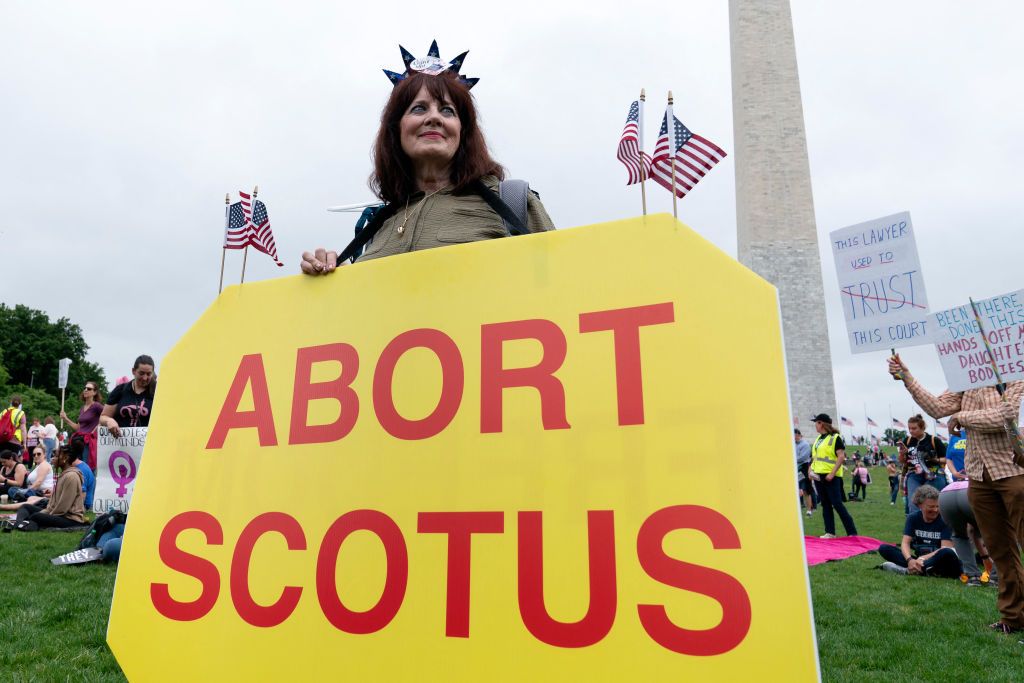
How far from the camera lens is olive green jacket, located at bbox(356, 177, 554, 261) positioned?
1.93 metres

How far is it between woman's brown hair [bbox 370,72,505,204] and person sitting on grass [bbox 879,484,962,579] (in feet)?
24.2

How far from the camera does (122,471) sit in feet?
19.0

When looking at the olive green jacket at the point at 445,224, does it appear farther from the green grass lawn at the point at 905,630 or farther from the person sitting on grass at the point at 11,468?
the person sitting on grass at the point at 11,468

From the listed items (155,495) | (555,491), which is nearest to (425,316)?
(555,491)

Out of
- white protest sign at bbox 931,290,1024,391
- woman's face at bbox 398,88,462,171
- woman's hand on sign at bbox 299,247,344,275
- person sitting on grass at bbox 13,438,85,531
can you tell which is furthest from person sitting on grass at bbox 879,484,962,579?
person sitting on grass at bbox 13,438,85,531

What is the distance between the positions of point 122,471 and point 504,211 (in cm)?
513

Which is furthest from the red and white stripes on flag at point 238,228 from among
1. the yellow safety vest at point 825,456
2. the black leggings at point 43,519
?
the yellow safety vest at point 825,456

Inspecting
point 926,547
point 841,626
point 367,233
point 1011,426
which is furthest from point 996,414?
point 367,233

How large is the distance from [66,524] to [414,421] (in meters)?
9.11

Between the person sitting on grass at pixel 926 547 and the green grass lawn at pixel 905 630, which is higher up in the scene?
the person sitting on grass at pixel 926 547

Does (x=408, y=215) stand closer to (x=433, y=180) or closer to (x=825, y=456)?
(x=433, y=180)

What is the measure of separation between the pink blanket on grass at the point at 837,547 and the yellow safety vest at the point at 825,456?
1.02 meters

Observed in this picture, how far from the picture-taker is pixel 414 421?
5.35ft

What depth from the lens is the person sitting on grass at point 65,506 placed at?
8695mm
